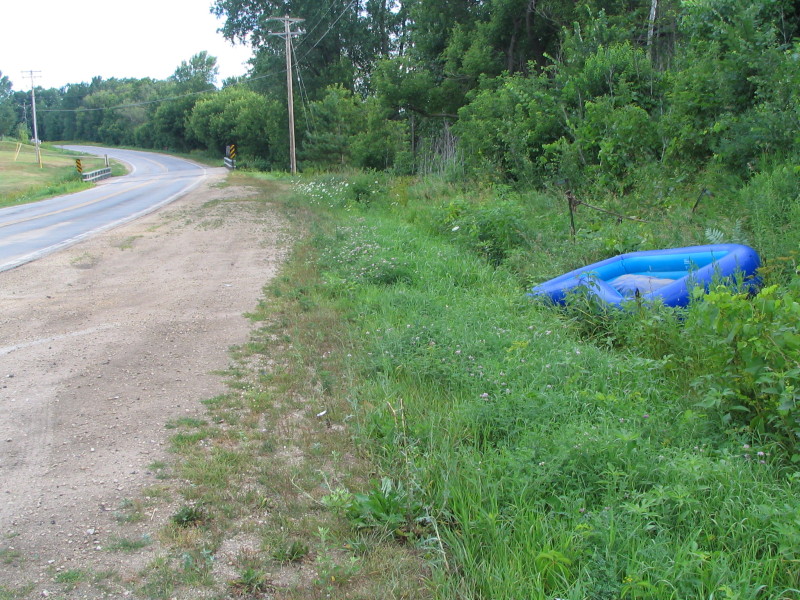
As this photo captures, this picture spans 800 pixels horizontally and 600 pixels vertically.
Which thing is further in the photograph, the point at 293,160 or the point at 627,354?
the point at 293,160

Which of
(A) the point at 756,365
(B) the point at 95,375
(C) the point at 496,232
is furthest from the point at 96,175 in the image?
(A) the point at 756,365

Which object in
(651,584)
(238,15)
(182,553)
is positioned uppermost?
(238,15)

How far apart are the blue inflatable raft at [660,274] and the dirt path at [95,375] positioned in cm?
342

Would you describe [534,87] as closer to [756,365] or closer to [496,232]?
[496,232]

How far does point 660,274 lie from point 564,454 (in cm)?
407

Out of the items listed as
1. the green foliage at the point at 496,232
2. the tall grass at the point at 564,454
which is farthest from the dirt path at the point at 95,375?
the green foliage at the point at 496,232

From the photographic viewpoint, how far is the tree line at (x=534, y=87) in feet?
30.6

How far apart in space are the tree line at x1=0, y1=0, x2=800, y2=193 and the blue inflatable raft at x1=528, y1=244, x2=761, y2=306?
8.57ft

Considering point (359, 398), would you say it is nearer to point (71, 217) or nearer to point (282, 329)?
point (282, 329)

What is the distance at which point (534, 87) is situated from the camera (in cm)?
1571

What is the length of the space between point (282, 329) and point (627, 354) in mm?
3299

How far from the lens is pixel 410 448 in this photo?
12.3 feet

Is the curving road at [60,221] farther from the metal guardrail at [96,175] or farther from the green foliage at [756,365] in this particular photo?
the metal guardrail at [96,175]

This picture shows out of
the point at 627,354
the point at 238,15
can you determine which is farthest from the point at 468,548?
the point at 238,15
